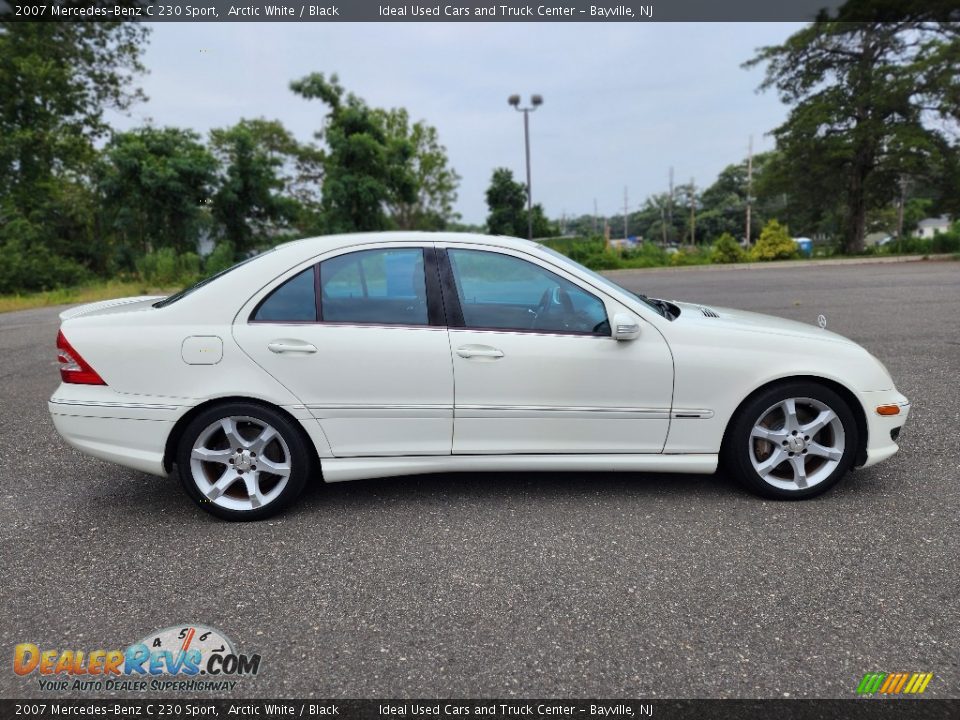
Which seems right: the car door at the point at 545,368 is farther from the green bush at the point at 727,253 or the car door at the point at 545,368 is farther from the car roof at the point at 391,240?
the green bush at the point at 727,253

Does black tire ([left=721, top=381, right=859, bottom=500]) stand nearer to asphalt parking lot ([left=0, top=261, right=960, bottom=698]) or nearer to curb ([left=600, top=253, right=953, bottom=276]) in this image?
asphalt parking lot ([left=0, top=261, right=960, bottom=698])

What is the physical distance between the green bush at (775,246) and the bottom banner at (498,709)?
98.8 feet

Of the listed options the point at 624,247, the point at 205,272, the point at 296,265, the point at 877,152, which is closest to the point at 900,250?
the point at 877,152

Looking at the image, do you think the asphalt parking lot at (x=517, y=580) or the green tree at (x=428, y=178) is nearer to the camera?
the asphalt parking lot at (x=517, y=580)

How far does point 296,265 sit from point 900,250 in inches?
1315

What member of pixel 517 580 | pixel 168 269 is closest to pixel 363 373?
pixel 517 580

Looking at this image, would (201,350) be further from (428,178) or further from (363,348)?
(428,178)

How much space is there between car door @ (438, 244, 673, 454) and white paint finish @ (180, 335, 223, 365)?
1201 mm

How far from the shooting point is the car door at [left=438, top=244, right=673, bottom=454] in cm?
323

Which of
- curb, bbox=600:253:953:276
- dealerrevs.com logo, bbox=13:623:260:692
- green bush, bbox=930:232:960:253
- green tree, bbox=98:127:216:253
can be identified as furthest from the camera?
green tree, bbox=98:127:216:253

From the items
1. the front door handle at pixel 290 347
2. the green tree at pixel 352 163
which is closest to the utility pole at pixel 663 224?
the green tree at pixel 352 163

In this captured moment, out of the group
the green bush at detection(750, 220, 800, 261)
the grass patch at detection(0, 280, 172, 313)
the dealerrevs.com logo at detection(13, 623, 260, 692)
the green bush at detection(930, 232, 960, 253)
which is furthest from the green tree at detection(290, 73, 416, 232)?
the dealerrevs.com logo at detection(13, 623, 260, 692)

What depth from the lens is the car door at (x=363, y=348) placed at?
3193 millimetres

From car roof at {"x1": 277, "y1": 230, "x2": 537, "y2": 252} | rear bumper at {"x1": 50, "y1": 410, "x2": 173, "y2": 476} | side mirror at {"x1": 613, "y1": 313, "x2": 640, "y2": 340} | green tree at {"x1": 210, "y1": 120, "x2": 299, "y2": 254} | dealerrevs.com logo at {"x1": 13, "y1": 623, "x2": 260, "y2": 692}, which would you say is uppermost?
green tree at {"x1": 210, "y1": 120, "x2": 299, "y2": 254}
